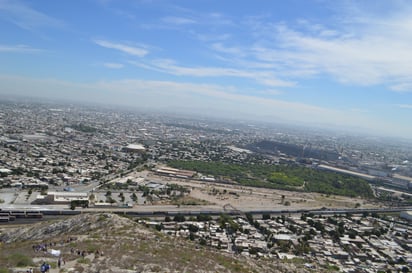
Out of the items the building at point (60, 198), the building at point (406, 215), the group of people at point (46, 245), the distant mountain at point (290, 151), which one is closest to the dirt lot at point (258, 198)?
the building at point (406, 215)

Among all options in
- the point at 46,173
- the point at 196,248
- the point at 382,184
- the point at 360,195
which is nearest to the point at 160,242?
the point at 196,248

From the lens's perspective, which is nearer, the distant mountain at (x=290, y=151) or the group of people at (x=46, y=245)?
the group of people at (x=46, y=245)

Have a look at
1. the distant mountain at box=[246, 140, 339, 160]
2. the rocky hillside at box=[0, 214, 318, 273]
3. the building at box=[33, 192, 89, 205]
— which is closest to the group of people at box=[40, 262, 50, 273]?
the rocky hillside at box=[0, 214, 318, 273]

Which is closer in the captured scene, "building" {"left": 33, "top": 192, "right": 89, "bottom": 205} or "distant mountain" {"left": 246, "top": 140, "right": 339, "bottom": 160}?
"building" {"left": 33, "top": 192, "right": 89, "bottom": 205}

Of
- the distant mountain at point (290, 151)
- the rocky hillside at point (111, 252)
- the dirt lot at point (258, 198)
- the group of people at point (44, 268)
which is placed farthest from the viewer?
the distant mountain at point (290, 151)

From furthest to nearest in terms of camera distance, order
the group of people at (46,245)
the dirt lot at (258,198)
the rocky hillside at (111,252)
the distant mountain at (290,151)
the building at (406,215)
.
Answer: the distant mountain at (290,151) < the dirt lot at (258,198) < the building at (406,215) < the group of people at (46,245) < the rocky hillside at (111,252)

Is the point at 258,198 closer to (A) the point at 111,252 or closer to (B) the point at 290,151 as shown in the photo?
(A) the point at 111,252

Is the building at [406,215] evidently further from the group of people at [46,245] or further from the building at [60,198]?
the group of people at [46,245]

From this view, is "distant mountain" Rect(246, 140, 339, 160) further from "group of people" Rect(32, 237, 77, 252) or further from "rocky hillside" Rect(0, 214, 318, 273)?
"group of people" Rect(32, 237, 77, 252)

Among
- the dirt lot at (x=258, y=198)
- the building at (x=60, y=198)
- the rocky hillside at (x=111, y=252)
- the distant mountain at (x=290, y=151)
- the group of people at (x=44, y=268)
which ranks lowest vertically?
the dirt lot at (x=258, y=198)

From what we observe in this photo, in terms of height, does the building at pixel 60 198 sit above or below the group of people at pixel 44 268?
below
